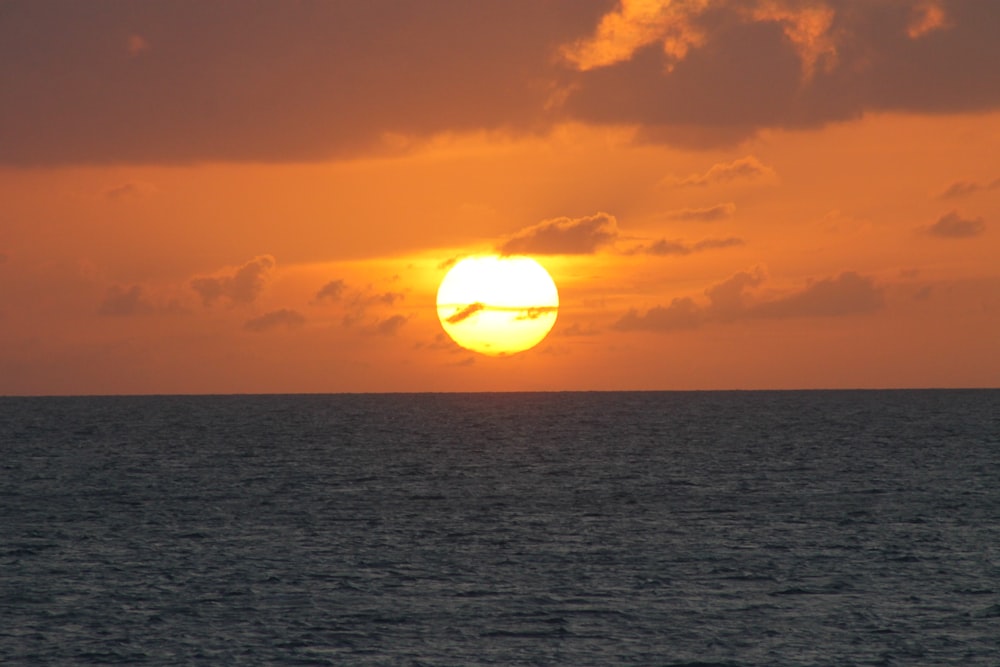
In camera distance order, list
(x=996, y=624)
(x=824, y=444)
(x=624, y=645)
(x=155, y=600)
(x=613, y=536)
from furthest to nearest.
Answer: (x=824, y=444)
(x=613, y=536)
(x=155, y=600)
(x=996, y=624)
(x=624, y=645)

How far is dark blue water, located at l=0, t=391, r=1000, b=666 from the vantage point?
131 feet

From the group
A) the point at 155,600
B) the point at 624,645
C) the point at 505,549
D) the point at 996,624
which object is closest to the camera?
the point at 624,645

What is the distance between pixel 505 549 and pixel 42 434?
132 m

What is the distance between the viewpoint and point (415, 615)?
44000mm

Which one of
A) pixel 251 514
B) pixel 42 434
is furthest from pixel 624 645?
pixel 42 434

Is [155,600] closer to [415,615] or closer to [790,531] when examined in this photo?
[415,615]

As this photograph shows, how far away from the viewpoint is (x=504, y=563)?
54094mm

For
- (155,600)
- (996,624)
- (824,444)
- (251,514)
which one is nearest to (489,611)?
(155,600)

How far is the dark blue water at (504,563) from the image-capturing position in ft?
131

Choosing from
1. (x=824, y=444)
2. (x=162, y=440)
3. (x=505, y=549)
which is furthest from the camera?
(x=162, y=440)

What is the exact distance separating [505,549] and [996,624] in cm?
2316

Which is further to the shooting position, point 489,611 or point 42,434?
point 42,434

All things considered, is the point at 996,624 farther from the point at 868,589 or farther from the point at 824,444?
the point at 824,444

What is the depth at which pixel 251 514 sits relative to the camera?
72688mm
